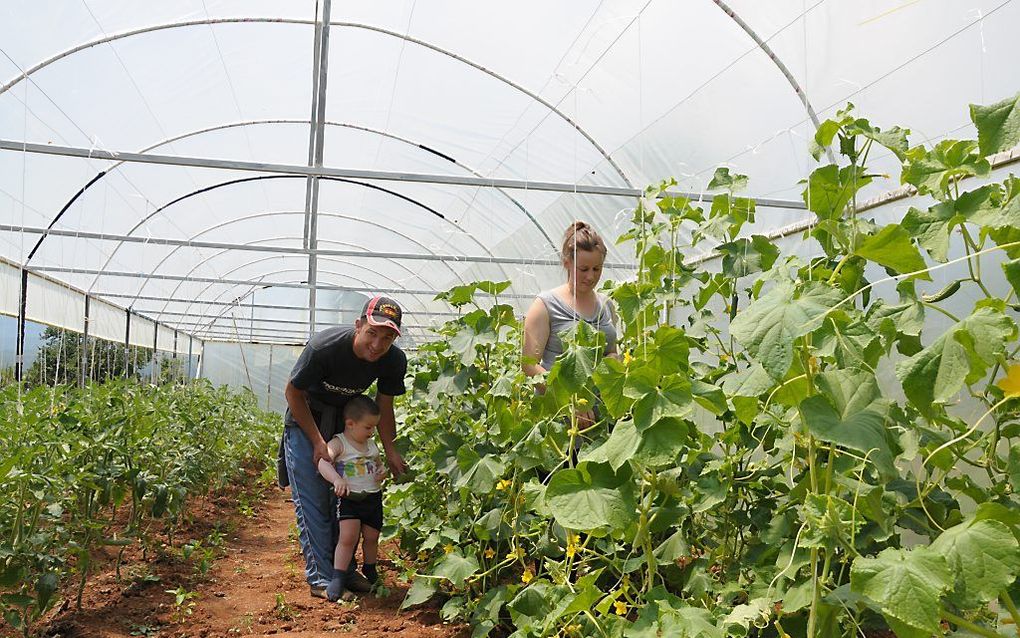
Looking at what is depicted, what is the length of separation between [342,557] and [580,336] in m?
2.24

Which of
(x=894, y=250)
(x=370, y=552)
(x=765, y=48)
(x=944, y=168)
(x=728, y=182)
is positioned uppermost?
(x=765, y=48)

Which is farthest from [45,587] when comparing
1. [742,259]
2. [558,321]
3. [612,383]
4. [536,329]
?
[742,259]

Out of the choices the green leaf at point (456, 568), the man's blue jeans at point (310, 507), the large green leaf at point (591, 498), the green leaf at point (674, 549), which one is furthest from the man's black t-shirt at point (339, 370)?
the large green leaf at point (591, 498)

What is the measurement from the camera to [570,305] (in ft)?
11.3

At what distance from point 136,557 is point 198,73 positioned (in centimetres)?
491

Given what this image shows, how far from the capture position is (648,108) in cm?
631

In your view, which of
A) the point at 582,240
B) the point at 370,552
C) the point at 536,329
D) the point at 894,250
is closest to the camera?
the point at 894,250

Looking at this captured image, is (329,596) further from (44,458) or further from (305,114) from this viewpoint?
(305,114)

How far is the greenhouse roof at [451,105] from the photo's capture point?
4.50m

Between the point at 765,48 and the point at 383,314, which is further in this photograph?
the point at 765,48

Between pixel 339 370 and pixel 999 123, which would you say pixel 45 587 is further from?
pixel 999 123

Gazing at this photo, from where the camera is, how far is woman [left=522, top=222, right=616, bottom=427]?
10.7ft

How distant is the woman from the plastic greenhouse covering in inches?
23.9

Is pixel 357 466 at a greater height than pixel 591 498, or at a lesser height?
lesser
